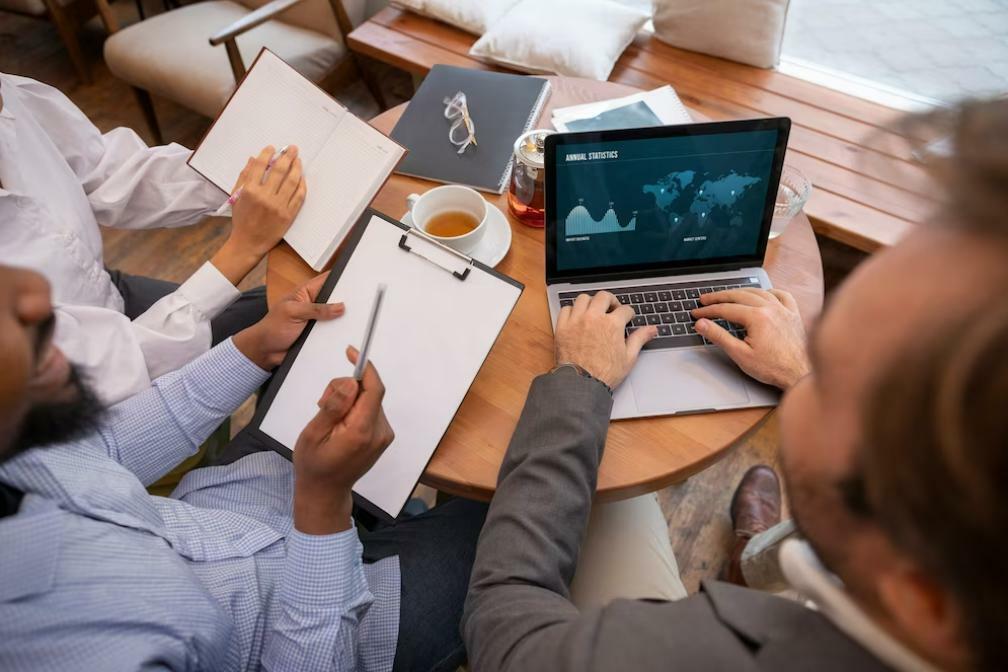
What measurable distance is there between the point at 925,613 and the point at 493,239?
2.70ft

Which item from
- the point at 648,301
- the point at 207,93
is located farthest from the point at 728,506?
the point at 207,93

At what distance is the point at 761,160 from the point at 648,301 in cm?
27

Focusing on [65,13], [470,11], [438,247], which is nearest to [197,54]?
[470,11]

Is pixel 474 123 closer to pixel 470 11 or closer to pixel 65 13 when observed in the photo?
pixel 470 11

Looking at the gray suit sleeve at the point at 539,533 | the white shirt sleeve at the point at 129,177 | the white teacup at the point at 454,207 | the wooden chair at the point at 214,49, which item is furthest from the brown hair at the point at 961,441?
the wooden chair at the point at 214,49

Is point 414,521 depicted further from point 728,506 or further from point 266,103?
point 728,506

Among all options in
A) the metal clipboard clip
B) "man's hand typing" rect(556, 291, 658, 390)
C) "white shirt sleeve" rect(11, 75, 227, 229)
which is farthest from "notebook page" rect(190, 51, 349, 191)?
"man's hand typing" rect(556, 291, 658, 390)

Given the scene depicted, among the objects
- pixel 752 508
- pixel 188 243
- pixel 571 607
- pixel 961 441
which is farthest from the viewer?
pixel 188 243

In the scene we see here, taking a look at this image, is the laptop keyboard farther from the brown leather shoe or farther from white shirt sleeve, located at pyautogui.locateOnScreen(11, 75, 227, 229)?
white shirt sleeve, located at pyautogui.locateOnScreen(11, 75, 227, 229)

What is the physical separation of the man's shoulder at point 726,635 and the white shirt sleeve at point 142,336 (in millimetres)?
861

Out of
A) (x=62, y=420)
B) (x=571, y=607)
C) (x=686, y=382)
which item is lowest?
(x=571, y=607)

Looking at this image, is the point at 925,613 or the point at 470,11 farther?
the point at 470,11

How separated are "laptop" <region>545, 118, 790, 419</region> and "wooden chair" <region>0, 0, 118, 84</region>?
245 cm

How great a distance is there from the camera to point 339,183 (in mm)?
1068
